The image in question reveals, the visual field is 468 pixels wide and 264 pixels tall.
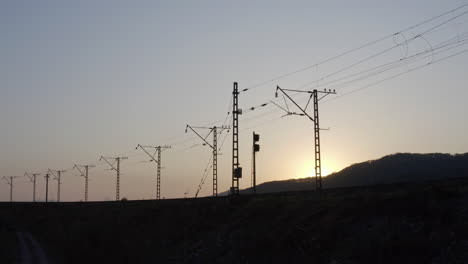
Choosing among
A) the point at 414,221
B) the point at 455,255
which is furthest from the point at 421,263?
the point at 414,221

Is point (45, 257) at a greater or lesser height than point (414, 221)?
lesser

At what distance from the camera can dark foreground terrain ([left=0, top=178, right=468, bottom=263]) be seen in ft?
74.4

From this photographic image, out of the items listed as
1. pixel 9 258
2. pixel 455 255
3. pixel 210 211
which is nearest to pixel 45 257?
pixel 9 258

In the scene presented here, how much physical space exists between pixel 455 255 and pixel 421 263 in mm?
1296

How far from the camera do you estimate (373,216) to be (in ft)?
88.5

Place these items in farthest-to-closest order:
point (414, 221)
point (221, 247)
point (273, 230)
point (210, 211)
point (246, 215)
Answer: point (210, 211) → point (246, 215) → point (221, 247) → point (273, 230) → point (414, 221)

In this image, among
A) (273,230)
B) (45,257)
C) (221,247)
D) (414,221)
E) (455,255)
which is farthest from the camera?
(45,257)

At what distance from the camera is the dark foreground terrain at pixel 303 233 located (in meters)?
22.7

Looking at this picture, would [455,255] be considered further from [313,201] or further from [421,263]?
[313,201]

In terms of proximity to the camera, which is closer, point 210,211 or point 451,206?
point 451,206

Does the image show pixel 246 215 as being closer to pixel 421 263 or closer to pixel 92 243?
pixel 92 243

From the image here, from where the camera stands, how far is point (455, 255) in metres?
20.3

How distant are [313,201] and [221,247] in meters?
6.65

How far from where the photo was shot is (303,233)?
2908 cm
